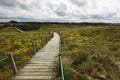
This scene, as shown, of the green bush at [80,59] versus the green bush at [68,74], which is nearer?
the green bush at [68,74]

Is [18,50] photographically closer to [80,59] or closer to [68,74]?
[80,59]

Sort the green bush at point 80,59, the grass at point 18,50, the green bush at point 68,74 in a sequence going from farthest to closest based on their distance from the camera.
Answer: the grass at point 18,50, the green bush at point 80,59, the green bush at point 68,74

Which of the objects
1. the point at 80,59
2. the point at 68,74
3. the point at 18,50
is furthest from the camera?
the point at 18,50

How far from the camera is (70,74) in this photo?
7547mm

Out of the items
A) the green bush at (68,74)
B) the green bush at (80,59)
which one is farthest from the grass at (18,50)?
the green bush at (80,59)

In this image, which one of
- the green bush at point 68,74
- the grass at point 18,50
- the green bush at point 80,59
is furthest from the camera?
the grass at point 18,50

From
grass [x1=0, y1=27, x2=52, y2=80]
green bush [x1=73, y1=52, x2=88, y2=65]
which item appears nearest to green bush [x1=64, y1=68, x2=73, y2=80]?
green bush [x1=73, y1=52, x2=88, y2=65]

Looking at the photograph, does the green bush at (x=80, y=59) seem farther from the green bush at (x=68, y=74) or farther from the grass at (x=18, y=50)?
the grass at (x=18, y=50)

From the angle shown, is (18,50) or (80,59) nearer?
(80,59)

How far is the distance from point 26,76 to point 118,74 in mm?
4397

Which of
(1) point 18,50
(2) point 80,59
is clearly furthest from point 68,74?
(1) point 18,50

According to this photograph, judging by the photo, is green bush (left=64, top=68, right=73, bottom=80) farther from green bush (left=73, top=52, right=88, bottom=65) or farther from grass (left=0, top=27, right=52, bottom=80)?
grass (left=0, top=27, right=52, bottom=80)

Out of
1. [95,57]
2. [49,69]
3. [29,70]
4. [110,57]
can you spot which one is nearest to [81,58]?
[95,57]

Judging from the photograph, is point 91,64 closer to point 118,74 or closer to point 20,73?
point 118,74
